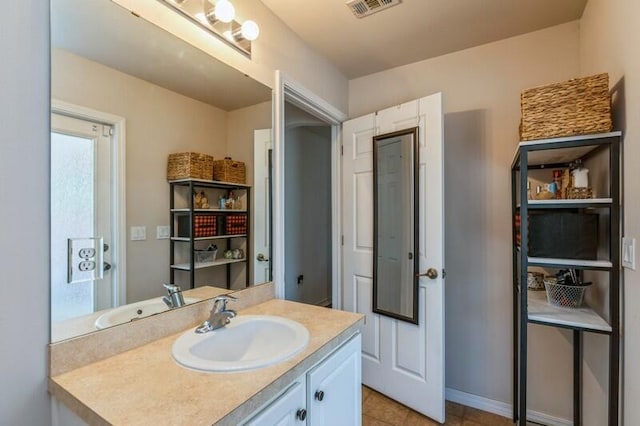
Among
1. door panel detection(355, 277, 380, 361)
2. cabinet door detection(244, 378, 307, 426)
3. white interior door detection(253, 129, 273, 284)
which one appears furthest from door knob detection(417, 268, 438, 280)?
cabinet door detection(244, 378, 307, 426)

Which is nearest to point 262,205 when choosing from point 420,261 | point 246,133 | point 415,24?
point 246,133

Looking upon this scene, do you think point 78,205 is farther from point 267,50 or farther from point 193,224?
point 267,50

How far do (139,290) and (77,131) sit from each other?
0.58 m

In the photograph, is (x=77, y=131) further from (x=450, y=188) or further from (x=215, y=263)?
(x=450, y=188)

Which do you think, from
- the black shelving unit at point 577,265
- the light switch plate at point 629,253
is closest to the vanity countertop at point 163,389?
the black shelving unit at point 577,265

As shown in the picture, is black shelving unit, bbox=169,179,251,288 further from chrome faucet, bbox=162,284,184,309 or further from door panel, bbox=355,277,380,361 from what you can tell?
door panel, bbox=355,277,380,361

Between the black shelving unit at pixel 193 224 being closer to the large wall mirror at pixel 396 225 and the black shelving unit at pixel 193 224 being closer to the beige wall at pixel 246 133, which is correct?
the beige wall at pixel 246 133

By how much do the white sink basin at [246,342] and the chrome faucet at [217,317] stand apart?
0.02 m

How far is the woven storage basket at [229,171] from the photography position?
1.45 metres

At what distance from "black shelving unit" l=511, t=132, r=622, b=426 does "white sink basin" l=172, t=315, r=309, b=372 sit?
110cm

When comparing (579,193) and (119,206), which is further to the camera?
(579,193)

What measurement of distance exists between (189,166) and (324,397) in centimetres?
104

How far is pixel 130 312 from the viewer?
108 cm

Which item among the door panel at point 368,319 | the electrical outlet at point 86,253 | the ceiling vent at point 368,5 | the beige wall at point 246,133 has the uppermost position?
the ceiling vent at point 368,5
